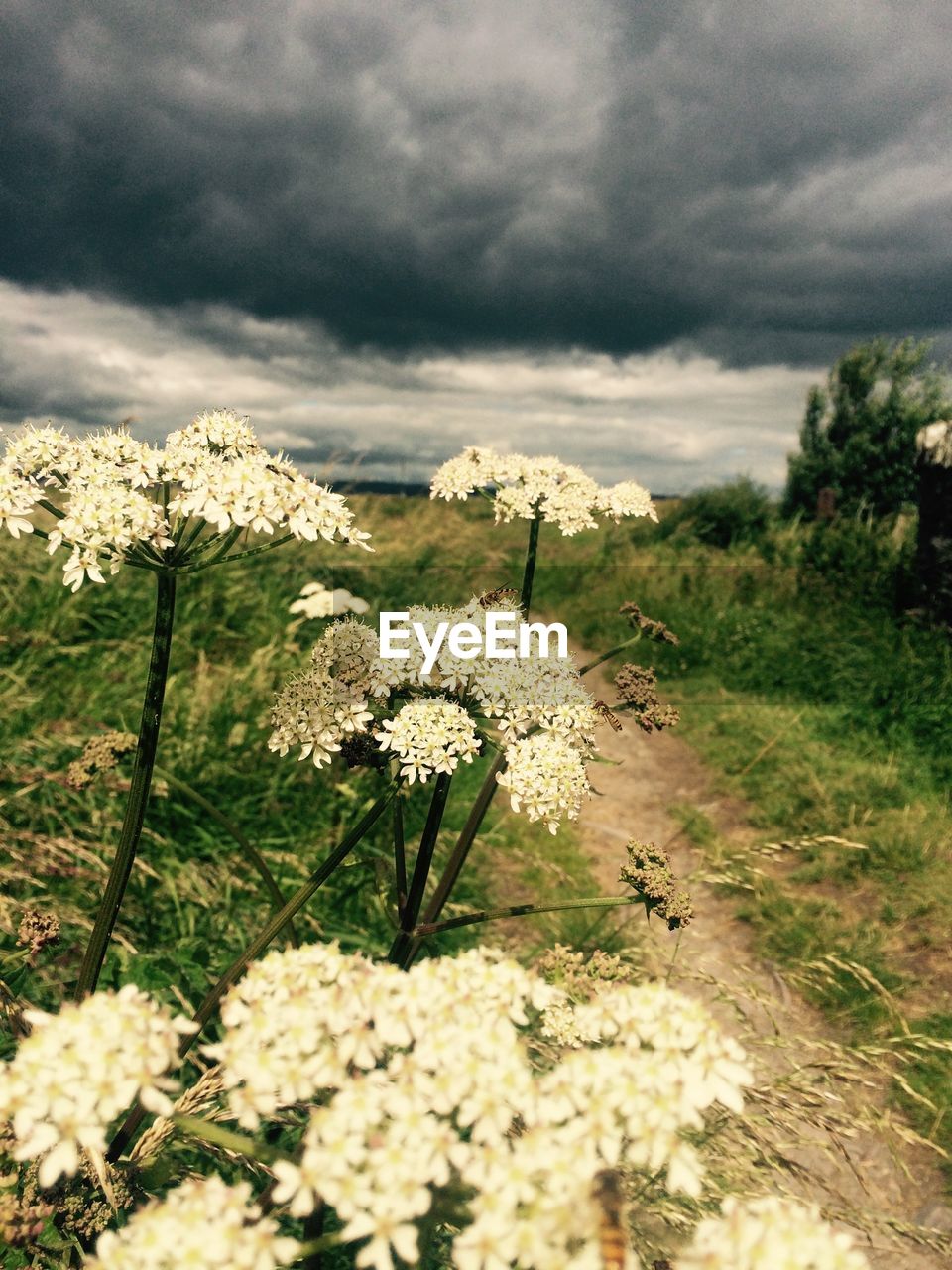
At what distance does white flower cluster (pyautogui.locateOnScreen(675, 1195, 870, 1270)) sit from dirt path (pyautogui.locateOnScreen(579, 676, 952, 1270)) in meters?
1.31

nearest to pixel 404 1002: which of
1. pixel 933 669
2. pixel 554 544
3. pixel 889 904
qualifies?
pixel 889 904

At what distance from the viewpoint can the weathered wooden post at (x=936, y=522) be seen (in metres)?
9.61

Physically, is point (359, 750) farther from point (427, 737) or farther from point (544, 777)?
point (544, 777)

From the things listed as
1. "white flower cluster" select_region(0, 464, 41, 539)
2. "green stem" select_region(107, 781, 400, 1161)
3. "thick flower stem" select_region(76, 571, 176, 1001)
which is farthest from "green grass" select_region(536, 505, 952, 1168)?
"white flower cluster" select_region(0, 464, 41, 539)

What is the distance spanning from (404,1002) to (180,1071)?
2334 millimetres

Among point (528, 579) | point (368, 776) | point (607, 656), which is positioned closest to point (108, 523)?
point (528, 579)

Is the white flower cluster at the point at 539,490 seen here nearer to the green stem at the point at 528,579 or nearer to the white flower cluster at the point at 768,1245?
the green stem at the point at 528,579

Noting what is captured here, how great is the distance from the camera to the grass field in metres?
4.18

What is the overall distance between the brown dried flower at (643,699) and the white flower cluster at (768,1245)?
205 centimetres

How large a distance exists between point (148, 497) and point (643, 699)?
1.94 m

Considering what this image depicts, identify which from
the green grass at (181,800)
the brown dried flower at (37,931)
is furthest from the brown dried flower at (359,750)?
the brown dried flower at (37,931)

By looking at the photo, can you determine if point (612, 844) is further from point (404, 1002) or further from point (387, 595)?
point (404, 1002)

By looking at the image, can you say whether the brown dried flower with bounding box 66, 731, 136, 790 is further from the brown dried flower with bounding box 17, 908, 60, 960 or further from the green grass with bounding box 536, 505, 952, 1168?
the green grass with bounding box 536, 505, 952, 1168

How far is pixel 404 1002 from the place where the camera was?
117 centimetres
